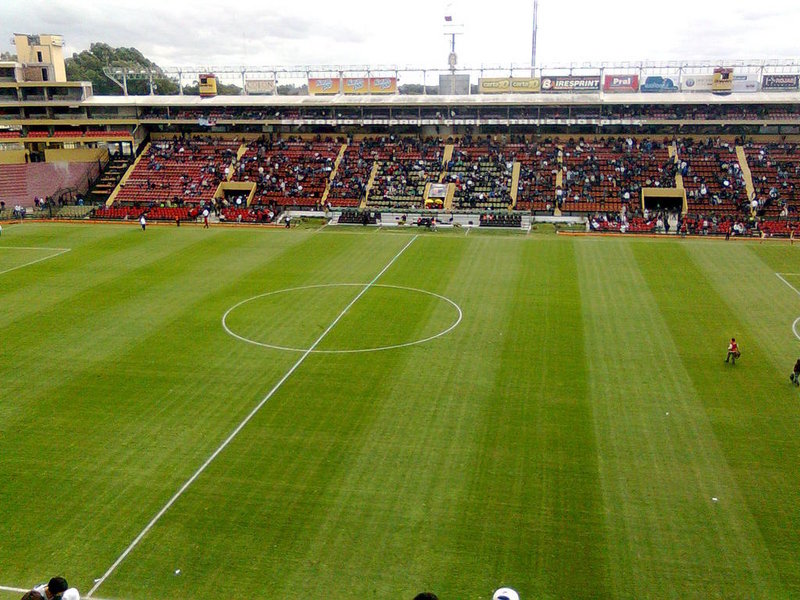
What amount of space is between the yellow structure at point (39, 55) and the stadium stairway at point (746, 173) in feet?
246

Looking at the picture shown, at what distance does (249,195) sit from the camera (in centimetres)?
6744

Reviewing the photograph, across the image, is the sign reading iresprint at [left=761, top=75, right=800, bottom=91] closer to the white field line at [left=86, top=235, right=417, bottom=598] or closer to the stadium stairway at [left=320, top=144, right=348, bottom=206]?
the stadium stairway at [left=320, top=144, right=348, bottom=206]

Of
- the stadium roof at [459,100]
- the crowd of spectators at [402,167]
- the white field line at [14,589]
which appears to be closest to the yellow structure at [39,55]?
the stadium roof at [459,100]

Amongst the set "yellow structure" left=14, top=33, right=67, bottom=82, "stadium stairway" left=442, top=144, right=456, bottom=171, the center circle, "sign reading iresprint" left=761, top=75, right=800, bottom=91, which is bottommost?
the center circle

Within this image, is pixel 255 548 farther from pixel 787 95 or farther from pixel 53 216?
pixel 787 95

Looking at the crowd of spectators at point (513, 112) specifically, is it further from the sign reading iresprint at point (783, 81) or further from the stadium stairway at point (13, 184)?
the stadium stairway at point (13, 184)

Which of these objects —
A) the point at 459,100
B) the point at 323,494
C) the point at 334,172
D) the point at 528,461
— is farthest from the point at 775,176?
the point at 323,494

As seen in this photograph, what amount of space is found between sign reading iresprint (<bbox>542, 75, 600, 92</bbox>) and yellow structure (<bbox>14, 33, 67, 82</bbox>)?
189 ft

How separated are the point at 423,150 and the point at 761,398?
180 feet

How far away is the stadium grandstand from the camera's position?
206 feet

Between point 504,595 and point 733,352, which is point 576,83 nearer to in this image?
point 733,352

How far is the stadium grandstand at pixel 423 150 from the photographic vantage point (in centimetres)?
6275

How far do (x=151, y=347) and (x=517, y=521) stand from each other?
58.6 ft

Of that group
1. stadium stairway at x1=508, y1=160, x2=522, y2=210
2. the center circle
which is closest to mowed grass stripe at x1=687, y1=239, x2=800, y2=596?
the center circle
